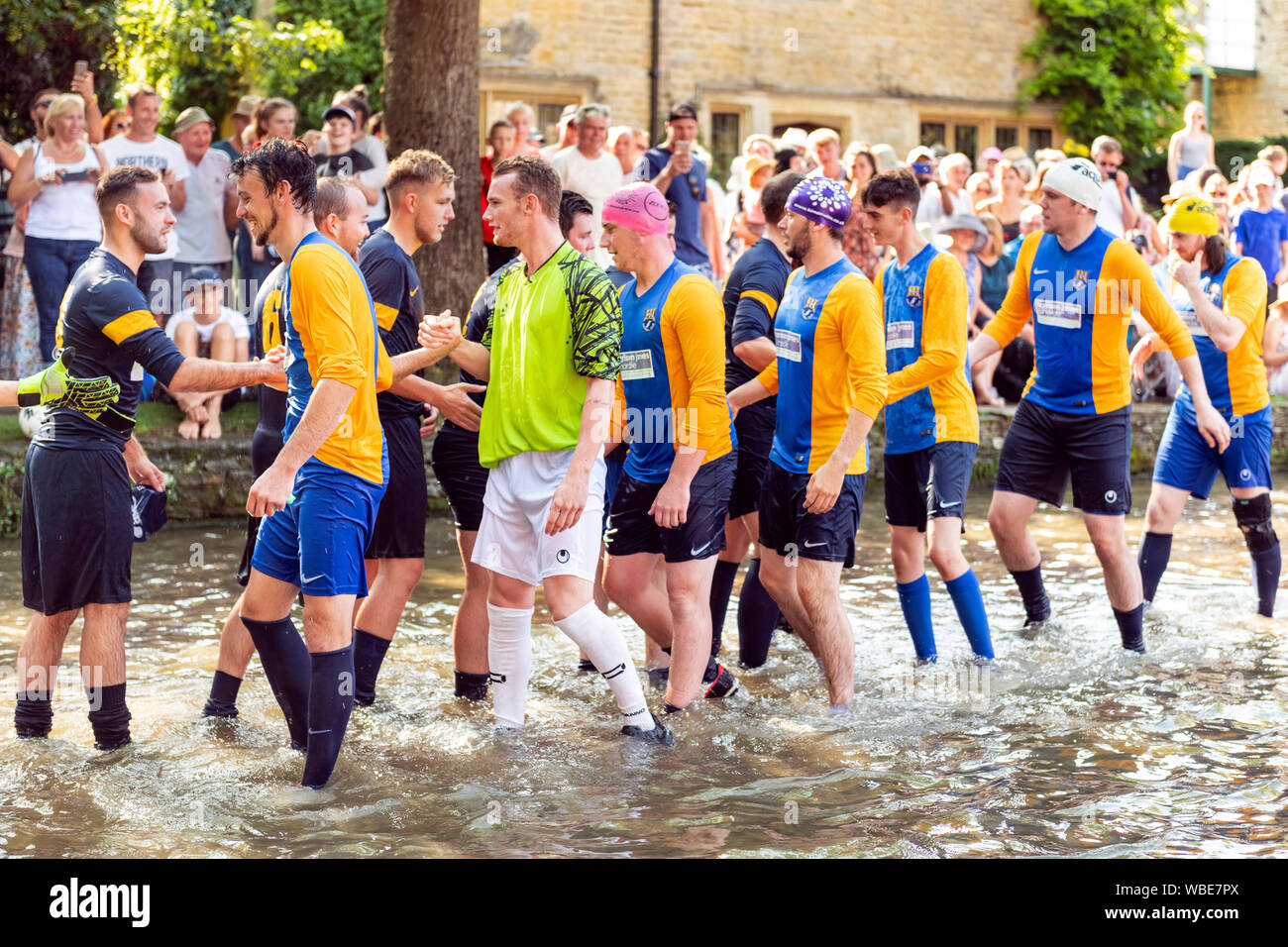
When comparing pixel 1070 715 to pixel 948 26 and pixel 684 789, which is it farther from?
pixel 948 26

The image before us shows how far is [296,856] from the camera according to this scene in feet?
14.7

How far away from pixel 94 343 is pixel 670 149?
7276mm

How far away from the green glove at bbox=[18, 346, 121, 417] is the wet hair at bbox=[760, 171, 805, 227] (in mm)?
2757

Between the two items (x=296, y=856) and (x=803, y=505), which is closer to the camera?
(x=296, y=856)

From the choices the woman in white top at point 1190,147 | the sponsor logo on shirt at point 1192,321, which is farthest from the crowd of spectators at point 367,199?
the woman in white top at point 1190,147

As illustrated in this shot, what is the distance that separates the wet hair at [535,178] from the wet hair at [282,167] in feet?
2.32

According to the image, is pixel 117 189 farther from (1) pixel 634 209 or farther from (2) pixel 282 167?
(1) pixel 634 209

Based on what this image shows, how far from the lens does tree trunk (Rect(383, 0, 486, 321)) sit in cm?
1136

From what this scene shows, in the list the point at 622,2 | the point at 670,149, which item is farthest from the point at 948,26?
the point at 670,149

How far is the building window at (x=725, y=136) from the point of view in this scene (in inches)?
896

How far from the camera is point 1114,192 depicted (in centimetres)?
1541

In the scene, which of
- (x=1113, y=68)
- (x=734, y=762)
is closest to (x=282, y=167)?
(x=734, y=762)

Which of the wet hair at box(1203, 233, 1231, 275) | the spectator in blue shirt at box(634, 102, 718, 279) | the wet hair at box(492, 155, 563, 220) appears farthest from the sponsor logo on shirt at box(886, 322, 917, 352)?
the spectator in blue shirt at box(634, 102, 718, 279)

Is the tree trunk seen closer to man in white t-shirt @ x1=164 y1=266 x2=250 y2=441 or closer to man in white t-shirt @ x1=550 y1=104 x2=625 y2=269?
man in white t-shirt @ x1=550 y1=104 x2=625 y2=269
